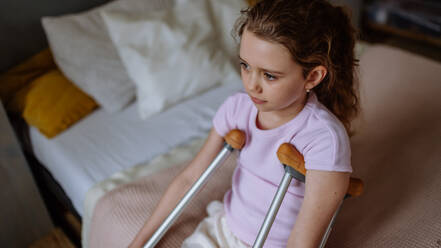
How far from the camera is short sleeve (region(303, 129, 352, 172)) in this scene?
31.9 inches

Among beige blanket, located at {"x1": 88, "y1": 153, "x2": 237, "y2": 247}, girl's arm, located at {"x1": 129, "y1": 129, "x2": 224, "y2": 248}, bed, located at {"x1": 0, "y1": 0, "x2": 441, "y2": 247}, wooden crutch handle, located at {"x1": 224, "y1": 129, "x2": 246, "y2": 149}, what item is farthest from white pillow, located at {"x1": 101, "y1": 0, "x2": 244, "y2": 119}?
wooden crutch handle, located at {"x1": 224, "y1": 129, "x2": 246, "y2": 149}

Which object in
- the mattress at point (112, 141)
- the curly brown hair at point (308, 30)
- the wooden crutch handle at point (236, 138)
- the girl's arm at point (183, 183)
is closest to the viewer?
the curly brown hair at point (308, 30)

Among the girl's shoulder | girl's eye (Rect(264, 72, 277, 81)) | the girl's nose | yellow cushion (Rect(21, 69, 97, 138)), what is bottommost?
yellow cushion (Rect(21, 69, 97, 138))

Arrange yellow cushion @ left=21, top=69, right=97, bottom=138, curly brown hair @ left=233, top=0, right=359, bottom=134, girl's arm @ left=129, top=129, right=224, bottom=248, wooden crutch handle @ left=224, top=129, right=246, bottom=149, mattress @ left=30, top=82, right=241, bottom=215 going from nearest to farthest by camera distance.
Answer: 1. curly brown hair @ left=233, top=0, right=359, bottom=134
2. wooden crutch handle @ left=224, top=129, right=246, bottom=149
3. girl's arm @ left=129, top=129, right=224, bottom=248
4. mattress @ left=30, top=82, right=241, bottom=215
5. yellow cushion @ left=21, top=69, right=97, bottom=138

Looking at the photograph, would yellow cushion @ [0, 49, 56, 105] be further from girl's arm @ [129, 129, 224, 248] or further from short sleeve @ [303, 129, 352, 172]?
short sleeve @ [303, 129, 352, 172]

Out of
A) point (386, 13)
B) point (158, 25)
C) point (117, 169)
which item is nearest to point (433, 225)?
point (117, 169)

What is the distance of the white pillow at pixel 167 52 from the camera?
162 centimetres

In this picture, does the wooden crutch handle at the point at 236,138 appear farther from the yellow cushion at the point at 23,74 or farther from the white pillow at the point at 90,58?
the yellow cushion at the point at 23,74

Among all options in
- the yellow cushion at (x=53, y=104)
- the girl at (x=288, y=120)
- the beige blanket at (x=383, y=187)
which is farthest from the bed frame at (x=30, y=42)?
the girl at (x=288, y=120)

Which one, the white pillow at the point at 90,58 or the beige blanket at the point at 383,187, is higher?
the white pillow at the point at 90,58

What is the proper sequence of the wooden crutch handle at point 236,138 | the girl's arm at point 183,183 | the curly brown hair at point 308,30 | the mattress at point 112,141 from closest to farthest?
the curly brown hair at point 308,30, the wooden crutch handle at point 236,138, the girl's arm at point 183,183, the mattress at point 112,141

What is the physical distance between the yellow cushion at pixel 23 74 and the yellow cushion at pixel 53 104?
0.04 m

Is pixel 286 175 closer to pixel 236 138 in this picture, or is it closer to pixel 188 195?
pixel 236 138

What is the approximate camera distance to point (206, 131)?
5.19 feet
